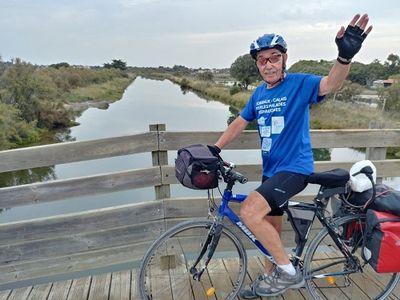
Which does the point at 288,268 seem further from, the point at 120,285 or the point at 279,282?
the point at 120,285

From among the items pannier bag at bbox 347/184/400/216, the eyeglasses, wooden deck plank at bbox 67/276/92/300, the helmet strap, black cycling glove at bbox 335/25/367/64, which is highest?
black cycling glove at bbox 335/25/367/64

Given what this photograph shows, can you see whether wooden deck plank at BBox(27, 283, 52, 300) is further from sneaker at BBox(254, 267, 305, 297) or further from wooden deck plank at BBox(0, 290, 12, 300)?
sneaker at BBox(254, 267, 305, 297)

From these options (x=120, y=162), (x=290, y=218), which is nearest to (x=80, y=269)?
(x=290, y=218)

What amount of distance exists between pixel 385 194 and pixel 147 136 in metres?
1.78

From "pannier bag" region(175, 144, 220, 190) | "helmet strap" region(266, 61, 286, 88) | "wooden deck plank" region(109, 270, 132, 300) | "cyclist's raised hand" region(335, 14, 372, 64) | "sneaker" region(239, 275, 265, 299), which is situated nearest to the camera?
"cyclist's raised hand" region(335, 14, 372, 64)

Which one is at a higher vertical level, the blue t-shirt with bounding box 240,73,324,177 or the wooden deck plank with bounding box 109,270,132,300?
the blue t-shirt with bounding box 240,73,324,177

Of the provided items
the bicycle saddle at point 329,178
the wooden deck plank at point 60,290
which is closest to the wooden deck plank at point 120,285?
the wooden deck plank at point 60,290

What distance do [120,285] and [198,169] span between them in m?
1.40

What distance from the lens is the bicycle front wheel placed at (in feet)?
7.47

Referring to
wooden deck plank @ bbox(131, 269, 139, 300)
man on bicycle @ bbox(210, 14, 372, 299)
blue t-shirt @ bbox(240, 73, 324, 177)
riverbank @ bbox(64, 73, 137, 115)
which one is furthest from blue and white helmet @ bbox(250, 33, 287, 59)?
riverbank @ bbox(64, 73, 137, 115)

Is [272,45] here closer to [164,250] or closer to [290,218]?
[290,218]

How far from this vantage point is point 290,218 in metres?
2.32

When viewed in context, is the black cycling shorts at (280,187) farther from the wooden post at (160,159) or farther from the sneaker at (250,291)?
the wooden post at (160,159)

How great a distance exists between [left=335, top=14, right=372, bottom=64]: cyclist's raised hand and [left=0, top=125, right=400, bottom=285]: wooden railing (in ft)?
3.75
